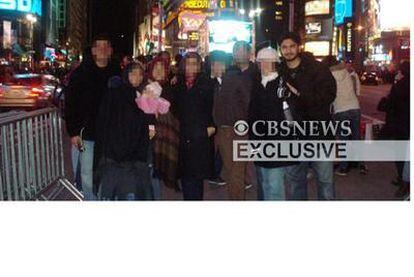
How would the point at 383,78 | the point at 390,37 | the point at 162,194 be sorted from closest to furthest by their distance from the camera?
the point at 162,194 < the point at 383,78 < the point at 390,37

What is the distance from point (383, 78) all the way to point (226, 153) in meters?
51.7

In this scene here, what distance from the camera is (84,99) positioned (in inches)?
275

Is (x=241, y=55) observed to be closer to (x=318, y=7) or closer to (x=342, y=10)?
(x=342, y=10)

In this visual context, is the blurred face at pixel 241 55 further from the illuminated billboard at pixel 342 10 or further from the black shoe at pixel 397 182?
the illuminated billboard at pixel 342 10

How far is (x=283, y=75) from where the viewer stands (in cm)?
658

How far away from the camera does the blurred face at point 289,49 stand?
6520 mm

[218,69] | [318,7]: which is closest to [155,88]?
[218,69]

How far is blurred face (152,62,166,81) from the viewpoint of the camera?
7.22 metres

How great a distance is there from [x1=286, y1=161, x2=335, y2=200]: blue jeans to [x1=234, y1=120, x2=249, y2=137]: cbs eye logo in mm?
836

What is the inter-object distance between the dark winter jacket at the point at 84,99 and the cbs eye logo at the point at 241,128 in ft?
4.97

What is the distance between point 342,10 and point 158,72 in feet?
266

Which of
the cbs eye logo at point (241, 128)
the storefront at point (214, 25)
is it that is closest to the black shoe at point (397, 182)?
the cbs eye logo at point (241, 128)

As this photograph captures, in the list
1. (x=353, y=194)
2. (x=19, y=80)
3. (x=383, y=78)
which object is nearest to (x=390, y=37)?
(x=383, y=78)
